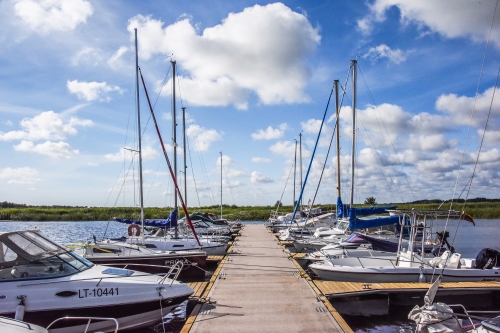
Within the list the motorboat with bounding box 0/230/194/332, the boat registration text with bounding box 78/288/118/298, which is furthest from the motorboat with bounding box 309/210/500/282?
the boat registration text with bounding box 78/288/118/298

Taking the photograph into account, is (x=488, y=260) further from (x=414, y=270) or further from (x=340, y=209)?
(x=340, y=209)

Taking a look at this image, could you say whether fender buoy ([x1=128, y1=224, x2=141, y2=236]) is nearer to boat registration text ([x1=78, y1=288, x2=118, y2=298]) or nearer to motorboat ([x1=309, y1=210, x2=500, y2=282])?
motorboat ([x1=309, y1=210, x2=500, y2=282])

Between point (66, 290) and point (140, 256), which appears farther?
point (140, 256)

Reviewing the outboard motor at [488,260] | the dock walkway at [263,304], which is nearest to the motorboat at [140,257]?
the dock walkway at [263,304]

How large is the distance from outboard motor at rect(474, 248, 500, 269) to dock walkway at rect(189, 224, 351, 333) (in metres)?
6.19

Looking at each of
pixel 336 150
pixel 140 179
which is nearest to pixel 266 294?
pixel 140 179

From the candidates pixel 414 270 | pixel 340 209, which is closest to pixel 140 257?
pixel 414 270

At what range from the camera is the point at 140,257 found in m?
15.8

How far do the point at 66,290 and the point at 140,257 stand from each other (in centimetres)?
697

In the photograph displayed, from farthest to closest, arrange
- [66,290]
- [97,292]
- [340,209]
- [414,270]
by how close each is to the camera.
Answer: [340,209] → [414,270] → [97,292] → [66,290]

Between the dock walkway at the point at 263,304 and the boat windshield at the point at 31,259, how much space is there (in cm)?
329

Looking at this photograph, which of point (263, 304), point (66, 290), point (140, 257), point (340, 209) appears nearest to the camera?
point (66, 290)

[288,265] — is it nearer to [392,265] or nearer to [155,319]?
[392,265]

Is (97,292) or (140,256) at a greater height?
(97,292)
